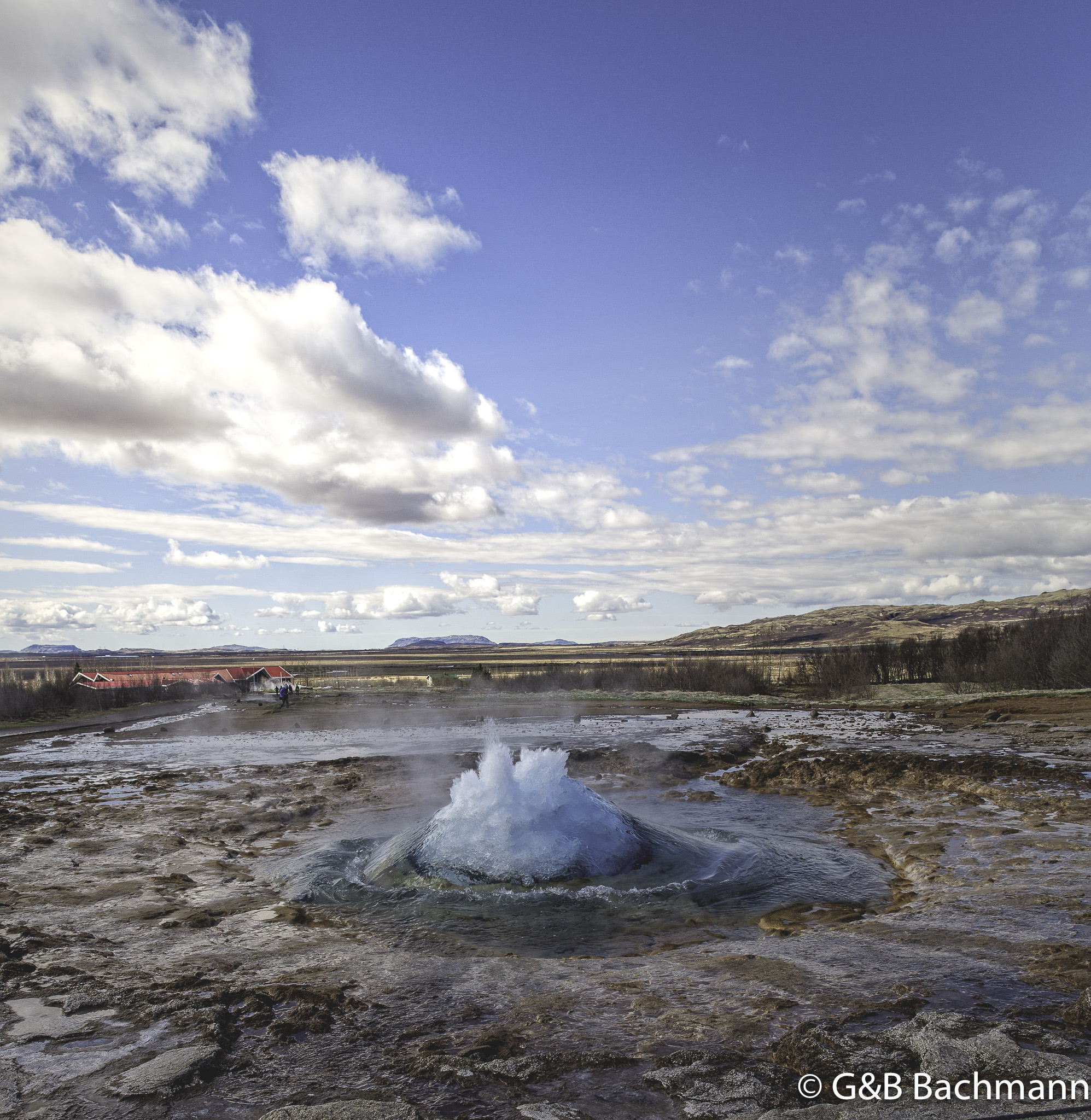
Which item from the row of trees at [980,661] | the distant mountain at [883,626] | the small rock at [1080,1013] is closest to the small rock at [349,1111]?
the small rock at [1080,1013]

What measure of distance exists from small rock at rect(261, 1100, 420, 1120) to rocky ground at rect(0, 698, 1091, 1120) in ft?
0.04

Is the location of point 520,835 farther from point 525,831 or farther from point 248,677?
point 248,677

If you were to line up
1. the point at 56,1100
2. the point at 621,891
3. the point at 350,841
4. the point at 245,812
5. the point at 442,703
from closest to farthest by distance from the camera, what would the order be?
the point at 56,1100, the point at 621,891, the point at 350,841, the point at 245,812, the point at 442,703

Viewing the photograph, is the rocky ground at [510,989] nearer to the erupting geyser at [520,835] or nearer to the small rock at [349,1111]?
the small rock at [349,1111]

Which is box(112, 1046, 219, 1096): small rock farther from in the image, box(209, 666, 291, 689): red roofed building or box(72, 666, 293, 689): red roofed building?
box(209, 666, 291, 689): red roofed building

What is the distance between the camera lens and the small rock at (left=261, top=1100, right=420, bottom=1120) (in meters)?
2.78

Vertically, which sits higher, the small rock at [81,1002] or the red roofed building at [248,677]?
the small rock at [81,1002]

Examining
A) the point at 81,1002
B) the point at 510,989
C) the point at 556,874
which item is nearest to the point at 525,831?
the point at 556,874

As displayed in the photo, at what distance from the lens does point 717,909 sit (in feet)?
19.1

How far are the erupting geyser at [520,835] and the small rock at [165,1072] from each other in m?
3.15

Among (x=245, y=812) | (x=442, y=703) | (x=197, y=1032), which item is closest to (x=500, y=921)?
(x=197, y=1032)

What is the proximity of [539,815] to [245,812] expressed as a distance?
5.89 meters

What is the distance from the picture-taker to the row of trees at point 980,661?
33562mm

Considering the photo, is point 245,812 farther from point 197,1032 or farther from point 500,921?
point 197,1032
